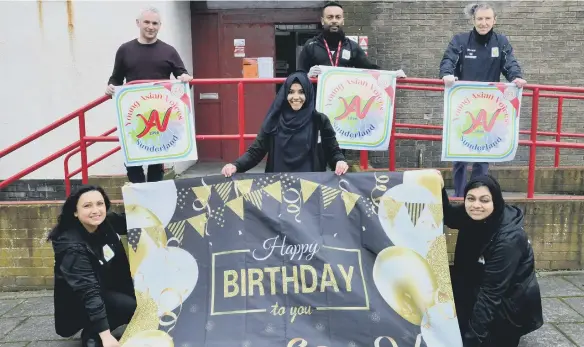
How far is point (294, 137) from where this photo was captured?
13.8ft

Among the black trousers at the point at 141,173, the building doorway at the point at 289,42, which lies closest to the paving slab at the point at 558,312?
the black trousers at the point at 141,173

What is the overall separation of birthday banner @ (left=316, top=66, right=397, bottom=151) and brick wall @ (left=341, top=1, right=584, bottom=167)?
3.24 m

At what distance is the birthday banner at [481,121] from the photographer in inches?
197

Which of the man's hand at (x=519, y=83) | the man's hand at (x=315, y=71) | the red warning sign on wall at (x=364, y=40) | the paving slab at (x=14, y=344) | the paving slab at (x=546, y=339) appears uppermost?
the red warning sign on wall at (x=364, y=40)

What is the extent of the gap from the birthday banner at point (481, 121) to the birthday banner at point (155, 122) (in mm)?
2481

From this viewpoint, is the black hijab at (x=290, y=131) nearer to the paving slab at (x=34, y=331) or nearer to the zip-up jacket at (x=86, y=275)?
the zip-up jacket at (x=86, y=275)

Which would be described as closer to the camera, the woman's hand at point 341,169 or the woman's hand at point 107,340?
the woman's hand at point 107,340

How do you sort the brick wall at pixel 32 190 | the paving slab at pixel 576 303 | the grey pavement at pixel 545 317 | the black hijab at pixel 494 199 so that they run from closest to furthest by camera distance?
the black hijab at pixel 494 199 < the grey pavement at pixel 545 317 < the paving slab at pixel 576 303 < the brick wall at pixel 32 190

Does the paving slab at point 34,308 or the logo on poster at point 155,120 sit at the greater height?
the logo on poster at point 155,120

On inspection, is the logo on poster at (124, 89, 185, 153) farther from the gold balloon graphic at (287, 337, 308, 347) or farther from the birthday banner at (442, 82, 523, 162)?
the birthday banner at (442, 82, 523, 162)

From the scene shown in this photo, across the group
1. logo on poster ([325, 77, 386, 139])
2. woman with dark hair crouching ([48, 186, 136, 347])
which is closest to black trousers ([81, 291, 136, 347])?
woman with dark hair crouching ([48, 186, 136, 347])

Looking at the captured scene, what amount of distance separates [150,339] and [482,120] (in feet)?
11.6

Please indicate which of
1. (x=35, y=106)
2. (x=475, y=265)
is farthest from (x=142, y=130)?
(x=35, y=106)

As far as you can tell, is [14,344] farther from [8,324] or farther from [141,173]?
[141,173]
